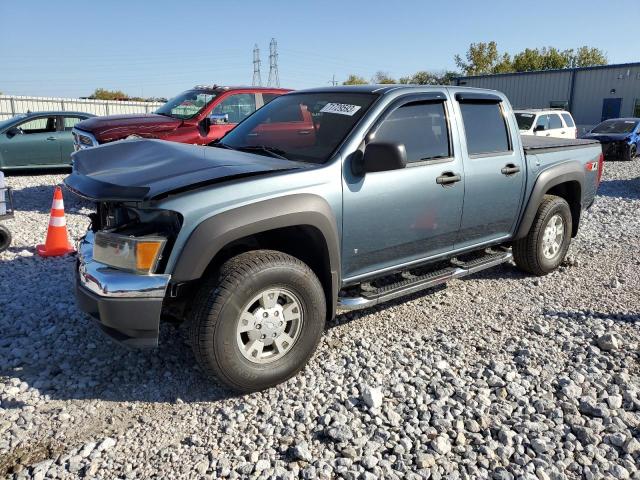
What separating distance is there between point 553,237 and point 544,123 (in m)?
11.1

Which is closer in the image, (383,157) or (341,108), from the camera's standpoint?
(383,157)

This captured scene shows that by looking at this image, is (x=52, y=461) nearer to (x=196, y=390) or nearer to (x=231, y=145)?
(x=196, y=390)

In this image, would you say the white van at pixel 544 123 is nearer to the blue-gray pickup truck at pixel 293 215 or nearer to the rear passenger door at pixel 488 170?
the rear passenger door at pixel 488 170

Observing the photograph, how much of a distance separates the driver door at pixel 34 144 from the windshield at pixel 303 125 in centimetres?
904

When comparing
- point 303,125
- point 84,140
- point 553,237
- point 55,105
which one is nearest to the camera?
point 303,125

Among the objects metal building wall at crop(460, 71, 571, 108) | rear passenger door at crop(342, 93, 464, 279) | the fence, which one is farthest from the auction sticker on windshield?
metal building wall at crop(460, 71, 571, 108)

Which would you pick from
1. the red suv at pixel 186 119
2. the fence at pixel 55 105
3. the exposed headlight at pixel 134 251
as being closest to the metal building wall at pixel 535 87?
the fence at pixel 55 105

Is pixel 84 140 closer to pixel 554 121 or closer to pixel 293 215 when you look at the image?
pixel 293 215

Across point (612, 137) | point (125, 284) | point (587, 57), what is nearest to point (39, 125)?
point (125, 284)

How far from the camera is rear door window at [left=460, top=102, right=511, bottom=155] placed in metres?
4.41

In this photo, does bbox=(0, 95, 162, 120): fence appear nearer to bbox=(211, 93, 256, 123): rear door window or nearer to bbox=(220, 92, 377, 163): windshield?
bbox=(211, 93, 256, 123): rear door window

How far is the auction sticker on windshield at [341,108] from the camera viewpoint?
12.7 feet

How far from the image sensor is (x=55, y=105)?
2650cm

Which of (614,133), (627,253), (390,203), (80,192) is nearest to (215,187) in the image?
(80,192)
